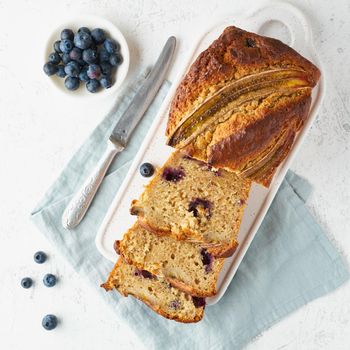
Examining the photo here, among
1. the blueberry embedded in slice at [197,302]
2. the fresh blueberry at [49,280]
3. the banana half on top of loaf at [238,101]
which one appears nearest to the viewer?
the banana half on top of loaf at [238,101]

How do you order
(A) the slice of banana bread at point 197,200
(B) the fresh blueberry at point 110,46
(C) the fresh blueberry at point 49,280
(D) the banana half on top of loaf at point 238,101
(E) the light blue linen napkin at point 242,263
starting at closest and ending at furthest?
(D) the banana half on top of loaf at point 238,101, (A) the slice of banana bread at point 197,200, (B) the fresh blueberry at point 110,46, (E) the light blue linen napkin at point 242,263, (C) the fresh blueberry at point 49,280

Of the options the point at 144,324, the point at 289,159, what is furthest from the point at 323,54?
the point at 144,324

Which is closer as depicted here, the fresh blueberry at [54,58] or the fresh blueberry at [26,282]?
the fresh blueberry at [54,58]

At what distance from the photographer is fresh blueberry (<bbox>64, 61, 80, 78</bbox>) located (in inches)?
135

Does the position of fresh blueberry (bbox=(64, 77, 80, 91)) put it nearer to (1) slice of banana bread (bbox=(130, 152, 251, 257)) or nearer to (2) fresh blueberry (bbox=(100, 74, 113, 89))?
(2) fresh blueberry (bbox=(100, 74, 113, 89))

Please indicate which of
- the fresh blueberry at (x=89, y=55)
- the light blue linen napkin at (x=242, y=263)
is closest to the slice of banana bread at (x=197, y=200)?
the light blue linen napkin at (x=242, y=263)

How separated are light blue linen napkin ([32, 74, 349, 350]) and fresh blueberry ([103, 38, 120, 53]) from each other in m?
0.27

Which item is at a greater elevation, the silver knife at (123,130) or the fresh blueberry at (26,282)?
A: the silver knife at (123,130)

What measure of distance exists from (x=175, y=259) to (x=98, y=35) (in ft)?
4.70

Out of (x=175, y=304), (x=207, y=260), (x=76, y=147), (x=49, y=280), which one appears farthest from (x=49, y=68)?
(x=175, y=304)

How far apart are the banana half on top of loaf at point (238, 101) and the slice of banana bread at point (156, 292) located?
33.5 inches

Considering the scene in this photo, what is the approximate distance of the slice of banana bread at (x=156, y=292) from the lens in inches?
131

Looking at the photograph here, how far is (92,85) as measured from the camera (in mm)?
3449

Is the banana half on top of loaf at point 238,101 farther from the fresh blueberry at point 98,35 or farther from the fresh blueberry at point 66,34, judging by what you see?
the fresh blueberry at point 66,34
